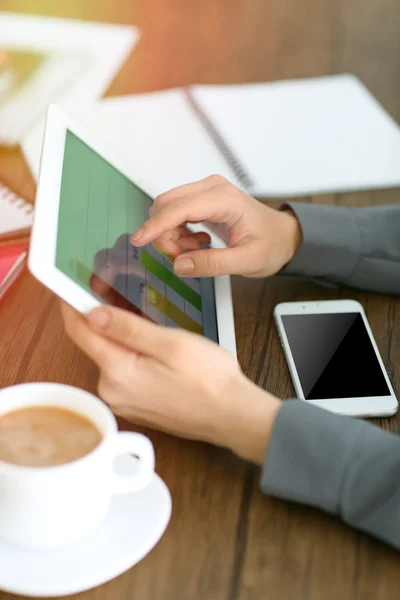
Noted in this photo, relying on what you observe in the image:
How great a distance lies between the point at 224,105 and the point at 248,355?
0.63 m

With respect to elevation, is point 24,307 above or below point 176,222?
below

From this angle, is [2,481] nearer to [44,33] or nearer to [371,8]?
[44,33]

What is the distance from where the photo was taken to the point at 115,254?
72 cm

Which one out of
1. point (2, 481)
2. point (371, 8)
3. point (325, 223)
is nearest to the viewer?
point (2, 481)

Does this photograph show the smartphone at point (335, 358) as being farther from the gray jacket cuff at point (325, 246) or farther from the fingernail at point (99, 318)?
the fingernail at point (99, 318)

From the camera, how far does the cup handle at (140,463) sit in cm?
54

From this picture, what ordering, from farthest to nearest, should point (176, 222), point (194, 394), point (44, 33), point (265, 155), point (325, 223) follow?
point (44, 33) < point (265, 155) < point (325, 223) < point (176, 222) < point (194, 394)

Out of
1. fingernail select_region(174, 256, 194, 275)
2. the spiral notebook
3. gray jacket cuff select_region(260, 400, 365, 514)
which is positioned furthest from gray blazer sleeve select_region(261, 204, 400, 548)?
the spiral notebook

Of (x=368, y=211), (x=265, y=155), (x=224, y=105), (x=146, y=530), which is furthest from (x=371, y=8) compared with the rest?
(x=146, y=530)

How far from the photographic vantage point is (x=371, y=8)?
163 cm

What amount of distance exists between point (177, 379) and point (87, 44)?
972 millimetres

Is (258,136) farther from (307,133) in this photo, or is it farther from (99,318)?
(99,318)

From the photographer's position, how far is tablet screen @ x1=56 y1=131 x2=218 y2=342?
25.5 inches

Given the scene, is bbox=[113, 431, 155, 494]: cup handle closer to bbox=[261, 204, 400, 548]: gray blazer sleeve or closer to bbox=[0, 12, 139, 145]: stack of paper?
bbox=[261, 204, 400, 548]: gray blazer sleeve
